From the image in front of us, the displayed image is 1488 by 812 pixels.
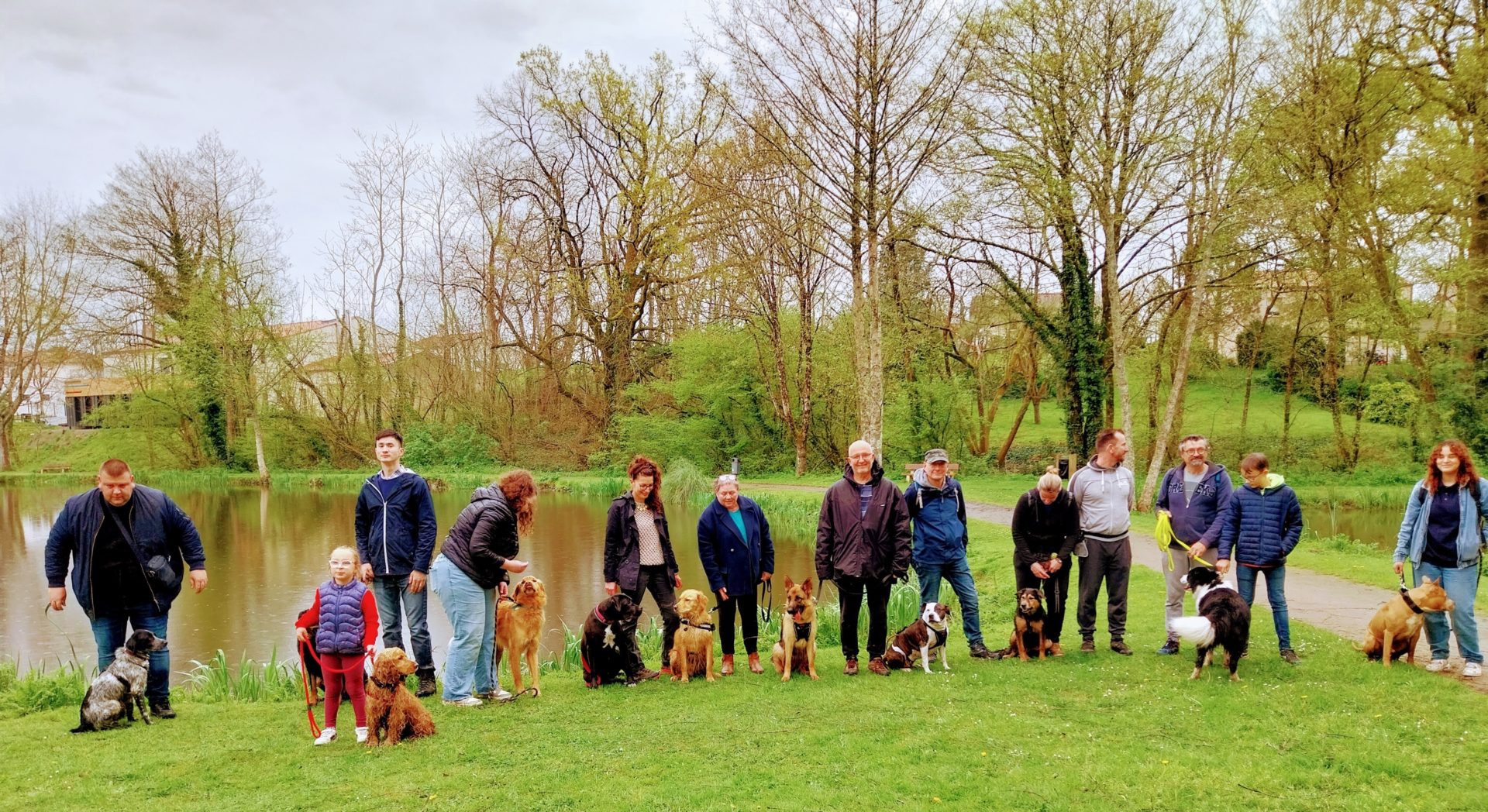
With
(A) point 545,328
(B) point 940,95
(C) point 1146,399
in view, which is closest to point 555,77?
(A) point 545,328

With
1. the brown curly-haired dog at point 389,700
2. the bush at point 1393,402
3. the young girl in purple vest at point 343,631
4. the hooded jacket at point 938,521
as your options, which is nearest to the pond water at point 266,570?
the young girl in purple vest at point 343,631

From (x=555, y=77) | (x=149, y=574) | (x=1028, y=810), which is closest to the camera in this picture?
(x=1028, y=810)

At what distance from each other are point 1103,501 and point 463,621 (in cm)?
485

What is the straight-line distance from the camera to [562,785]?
4.23 m

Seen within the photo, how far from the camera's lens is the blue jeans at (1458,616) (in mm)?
5754

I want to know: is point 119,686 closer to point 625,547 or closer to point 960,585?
point 625,547

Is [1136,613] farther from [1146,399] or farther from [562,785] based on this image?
[1146,399]

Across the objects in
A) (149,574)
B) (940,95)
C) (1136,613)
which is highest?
(940,95)

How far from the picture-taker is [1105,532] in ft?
21.4

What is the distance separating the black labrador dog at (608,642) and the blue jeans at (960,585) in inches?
91.4

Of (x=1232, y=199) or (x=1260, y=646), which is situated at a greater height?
(x=1232, y=199)

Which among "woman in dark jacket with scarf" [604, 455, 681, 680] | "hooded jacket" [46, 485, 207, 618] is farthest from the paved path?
"hooded jacket" [46, 485, 207, 618]

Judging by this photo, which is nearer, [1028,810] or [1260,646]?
[1028,810]

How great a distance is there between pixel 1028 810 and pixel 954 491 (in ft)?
9.88
